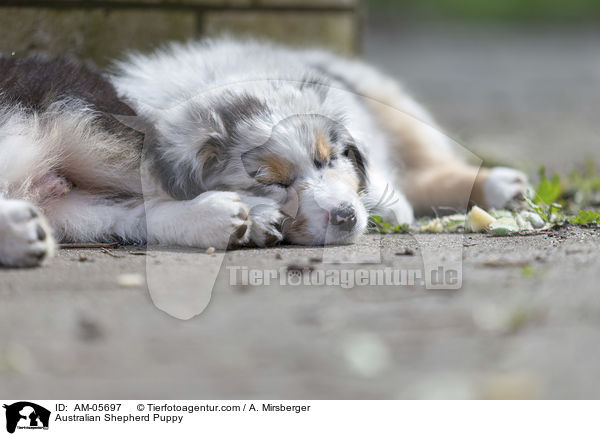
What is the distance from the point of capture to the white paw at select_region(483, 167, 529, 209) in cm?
424

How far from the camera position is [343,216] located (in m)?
3.35

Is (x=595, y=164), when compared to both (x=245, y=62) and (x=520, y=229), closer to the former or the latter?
(x=520, y=229)

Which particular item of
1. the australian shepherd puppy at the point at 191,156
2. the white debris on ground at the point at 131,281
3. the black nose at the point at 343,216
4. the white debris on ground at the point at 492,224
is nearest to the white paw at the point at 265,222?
the australian shepherd puppy at the point at 191,156

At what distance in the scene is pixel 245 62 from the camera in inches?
166

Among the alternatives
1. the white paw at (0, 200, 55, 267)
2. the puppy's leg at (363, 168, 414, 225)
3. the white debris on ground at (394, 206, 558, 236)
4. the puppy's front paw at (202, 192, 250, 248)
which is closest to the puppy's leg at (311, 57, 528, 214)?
the puppy's leg at (363, 168, 414, 225)

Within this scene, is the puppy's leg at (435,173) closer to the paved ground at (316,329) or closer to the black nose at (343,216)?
the paved ground at (316,329)

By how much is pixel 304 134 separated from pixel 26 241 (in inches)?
52.2

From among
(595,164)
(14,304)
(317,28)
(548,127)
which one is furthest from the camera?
(548,127)

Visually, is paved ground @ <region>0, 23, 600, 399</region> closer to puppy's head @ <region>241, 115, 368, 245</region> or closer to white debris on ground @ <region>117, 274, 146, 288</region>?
white debris on ground @ <region>117, 274, 146, 288</region>

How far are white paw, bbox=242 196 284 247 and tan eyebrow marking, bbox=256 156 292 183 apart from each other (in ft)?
0.33

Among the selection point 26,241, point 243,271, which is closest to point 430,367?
point 243,271

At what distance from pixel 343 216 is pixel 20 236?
1.33m

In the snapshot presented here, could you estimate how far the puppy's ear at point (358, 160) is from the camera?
3789 mm
